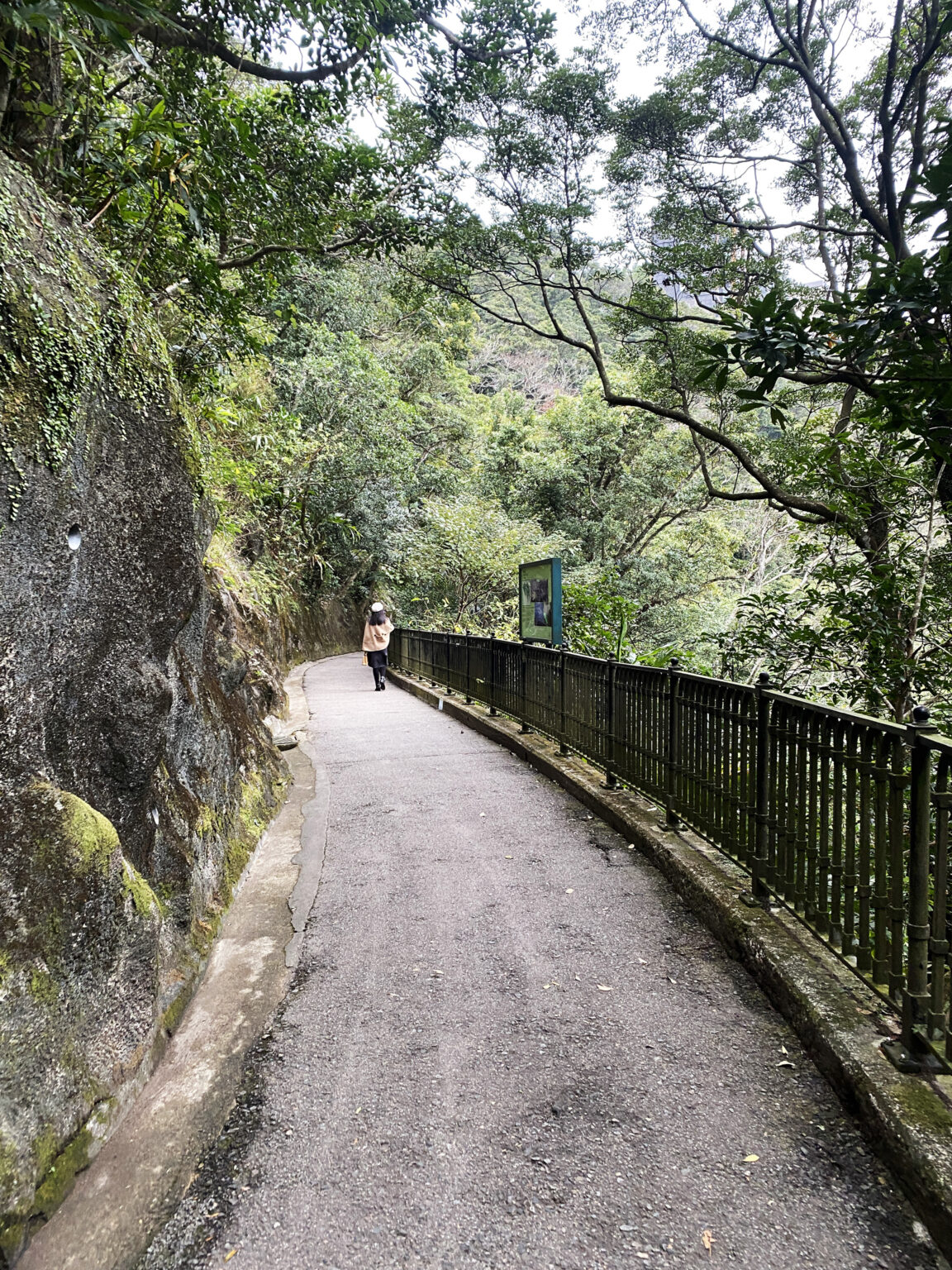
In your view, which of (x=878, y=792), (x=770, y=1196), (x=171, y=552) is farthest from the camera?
(x=171, y=552)

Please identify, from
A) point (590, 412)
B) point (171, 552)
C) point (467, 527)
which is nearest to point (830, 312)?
point (171, 552)

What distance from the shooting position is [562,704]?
761 cm

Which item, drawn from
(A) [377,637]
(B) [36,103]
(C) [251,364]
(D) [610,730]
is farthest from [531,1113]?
(C) [251,364]

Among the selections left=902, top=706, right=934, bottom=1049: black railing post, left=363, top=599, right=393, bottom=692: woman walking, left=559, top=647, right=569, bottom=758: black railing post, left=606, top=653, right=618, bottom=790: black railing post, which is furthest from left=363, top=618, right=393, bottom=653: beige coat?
left=902, top=706, right=934, bottom=1049: black railing post

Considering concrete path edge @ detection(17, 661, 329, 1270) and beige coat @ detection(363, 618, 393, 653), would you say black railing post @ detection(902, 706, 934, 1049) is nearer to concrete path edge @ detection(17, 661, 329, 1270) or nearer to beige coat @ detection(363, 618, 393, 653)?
concrete path edge @ detection(17, 661, 329, 1270)

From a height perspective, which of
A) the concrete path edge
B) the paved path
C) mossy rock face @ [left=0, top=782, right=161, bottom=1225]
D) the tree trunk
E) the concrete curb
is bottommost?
the concrete path edge

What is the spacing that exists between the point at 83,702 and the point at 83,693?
1.5 inches

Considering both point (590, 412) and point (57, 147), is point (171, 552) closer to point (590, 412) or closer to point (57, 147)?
point (57, 147)

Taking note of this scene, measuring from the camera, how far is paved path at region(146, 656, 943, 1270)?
2102 mm

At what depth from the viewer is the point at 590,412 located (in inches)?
794

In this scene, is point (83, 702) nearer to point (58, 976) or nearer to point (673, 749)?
point (58, 976)

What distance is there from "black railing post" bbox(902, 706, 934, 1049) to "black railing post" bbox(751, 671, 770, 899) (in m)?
1.13

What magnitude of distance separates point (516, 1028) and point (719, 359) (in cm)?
317

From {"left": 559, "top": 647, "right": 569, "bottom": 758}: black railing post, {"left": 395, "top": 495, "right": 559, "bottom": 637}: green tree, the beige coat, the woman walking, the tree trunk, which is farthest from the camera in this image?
{"left": 395, "top": 495, "right": 559, "bottom": 637}: green tree
